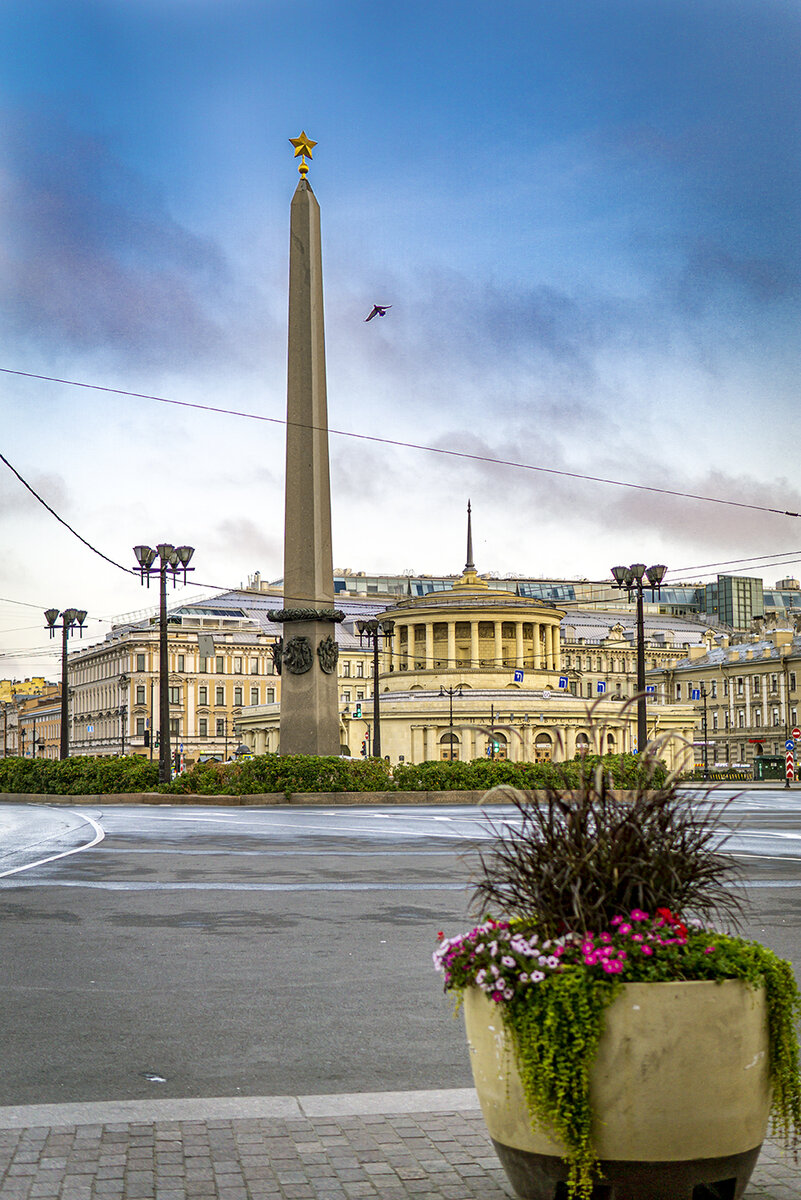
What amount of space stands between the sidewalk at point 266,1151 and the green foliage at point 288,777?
3231 cm

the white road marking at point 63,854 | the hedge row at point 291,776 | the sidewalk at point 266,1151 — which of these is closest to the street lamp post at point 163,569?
the hedge row at point 291,776

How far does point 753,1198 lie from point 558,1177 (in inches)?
36.1

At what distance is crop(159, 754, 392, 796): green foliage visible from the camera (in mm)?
38406

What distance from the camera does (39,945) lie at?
10992mm

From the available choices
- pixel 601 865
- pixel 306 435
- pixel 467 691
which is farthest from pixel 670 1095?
pixel 467 691

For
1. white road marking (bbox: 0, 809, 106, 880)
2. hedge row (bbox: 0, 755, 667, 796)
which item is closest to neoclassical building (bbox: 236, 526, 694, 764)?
hedge row (bbox: 0, 755, 667, 796)

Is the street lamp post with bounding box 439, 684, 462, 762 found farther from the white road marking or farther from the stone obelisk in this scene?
the white road marking

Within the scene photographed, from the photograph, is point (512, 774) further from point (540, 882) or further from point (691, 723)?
point (691, 723)

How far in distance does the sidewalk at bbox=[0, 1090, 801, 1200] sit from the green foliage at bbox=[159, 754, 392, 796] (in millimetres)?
32309

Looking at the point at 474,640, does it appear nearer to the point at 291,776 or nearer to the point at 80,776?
the point at 80,776

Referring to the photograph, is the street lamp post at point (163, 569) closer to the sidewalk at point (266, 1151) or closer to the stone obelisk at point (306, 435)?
the stone obelisk at point (306, 435)

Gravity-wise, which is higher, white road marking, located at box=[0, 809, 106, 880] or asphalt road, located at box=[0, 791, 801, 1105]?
white road marking, located at box=[0, 809, 106, 880]

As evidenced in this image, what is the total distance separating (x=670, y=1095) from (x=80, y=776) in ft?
143

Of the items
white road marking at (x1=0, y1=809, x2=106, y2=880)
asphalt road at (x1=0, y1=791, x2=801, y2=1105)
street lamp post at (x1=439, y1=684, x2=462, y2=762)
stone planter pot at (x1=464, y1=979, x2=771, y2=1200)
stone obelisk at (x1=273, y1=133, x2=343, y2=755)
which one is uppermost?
stone obelisk at (x1=273, y1=133, x2=343, y2=755)
